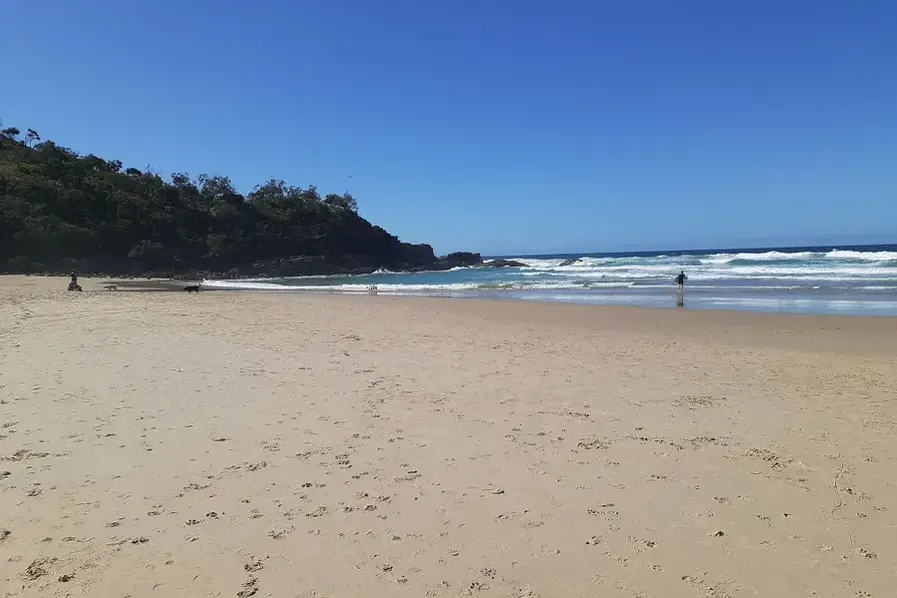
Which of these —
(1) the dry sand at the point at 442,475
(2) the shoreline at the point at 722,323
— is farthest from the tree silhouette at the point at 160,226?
(1) the dry sand at the point at 442,475

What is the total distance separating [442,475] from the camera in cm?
406

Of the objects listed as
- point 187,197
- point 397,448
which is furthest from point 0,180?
point 397,448

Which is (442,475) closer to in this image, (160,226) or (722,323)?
(722,323)

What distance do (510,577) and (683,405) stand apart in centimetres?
384

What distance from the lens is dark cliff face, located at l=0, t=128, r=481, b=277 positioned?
44188mm

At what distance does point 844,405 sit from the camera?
236 inches

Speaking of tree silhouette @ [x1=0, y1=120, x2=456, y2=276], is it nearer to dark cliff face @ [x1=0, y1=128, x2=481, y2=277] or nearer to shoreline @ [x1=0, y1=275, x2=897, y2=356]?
dark cliff face @ [x1=0, y1=128, x2=481, y2=277]

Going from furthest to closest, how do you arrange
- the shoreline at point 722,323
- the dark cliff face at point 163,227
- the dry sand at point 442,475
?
the dark cliff face at point 163,227 → the shoreline at point 722,323 → the dry sand at point 442,475

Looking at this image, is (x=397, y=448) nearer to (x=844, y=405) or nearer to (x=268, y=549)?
(x=268, y=549)

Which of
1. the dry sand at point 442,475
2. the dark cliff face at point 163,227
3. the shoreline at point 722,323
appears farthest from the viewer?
the dark cliff face at point 163,227

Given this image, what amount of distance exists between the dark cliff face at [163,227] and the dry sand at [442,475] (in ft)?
145

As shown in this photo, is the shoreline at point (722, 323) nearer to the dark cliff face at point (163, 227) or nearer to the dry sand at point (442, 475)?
the dry sand at point (442, 475)

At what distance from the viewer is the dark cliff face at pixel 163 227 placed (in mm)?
44188

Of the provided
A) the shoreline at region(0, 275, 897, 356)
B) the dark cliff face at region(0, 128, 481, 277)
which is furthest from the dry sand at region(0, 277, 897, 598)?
the dark cliff face at region(0, 128, 481, 277)
